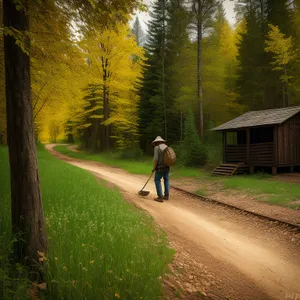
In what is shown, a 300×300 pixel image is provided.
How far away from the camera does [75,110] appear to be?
90.2ft

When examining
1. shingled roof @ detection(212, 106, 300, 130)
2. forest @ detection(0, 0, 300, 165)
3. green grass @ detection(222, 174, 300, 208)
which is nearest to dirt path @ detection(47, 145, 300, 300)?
green grass @ detection(222, 174, 300, 208)

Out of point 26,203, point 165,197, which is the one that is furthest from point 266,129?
point 26,203

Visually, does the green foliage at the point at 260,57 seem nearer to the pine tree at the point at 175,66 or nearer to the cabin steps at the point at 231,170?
the pine tree at the point at 175,66

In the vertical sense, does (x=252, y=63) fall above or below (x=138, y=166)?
above

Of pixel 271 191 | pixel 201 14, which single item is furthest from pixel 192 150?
pixel 201 14

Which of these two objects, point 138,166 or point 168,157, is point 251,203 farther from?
point 138,166

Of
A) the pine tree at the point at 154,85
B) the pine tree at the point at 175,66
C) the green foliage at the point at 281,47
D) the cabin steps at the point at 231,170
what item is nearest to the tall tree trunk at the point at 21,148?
the cabin steps at the point at 231,170

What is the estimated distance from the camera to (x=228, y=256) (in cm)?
485

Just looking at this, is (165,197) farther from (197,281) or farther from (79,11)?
(79,11)

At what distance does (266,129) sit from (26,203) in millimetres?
19368

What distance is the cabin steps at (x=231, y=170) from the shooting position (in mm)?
16742

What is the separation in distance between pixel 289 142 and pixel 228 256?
1482cm

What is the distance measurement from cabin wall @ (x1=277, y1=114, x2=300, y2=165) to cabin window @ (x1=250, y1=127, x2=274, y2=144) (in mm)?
1691

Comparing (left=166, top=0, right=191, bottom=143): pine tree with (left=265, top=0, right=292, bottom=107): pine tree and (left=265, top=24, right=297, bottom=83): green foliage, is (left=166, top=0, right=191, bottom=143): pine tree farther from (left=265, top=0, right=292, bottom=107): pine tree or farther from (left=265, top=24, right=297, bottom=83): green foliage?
(left=265, top=0, right=292, bottom=107): pine tree
